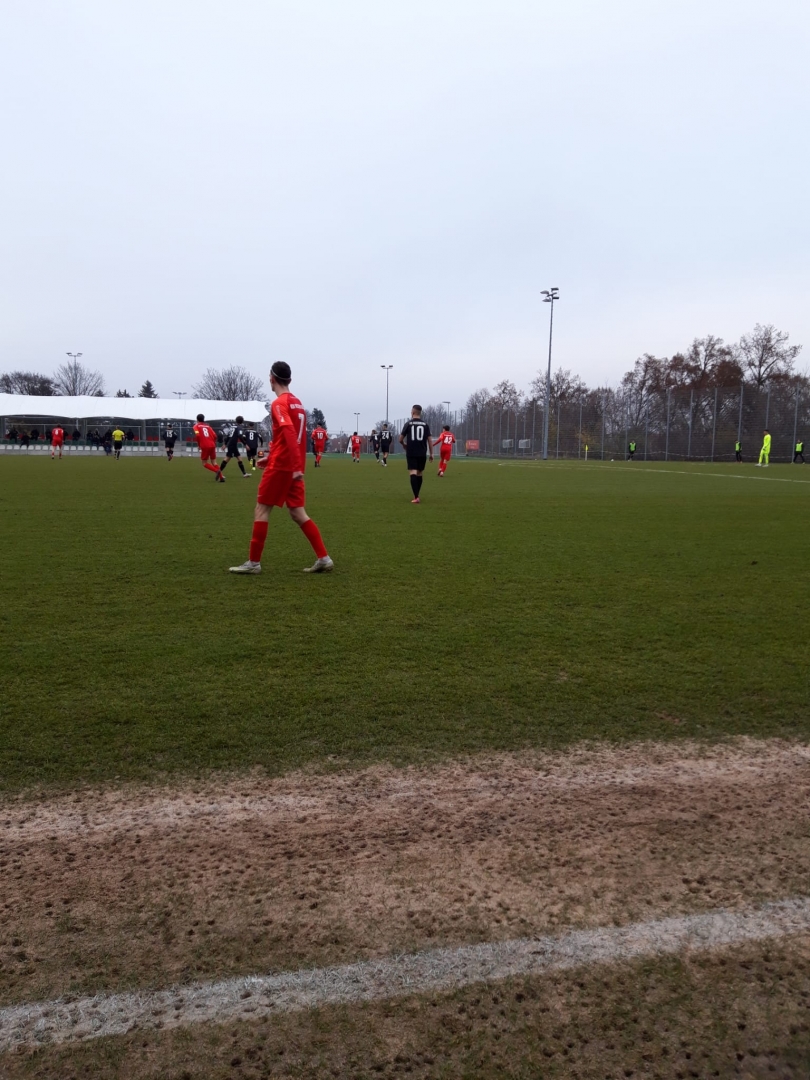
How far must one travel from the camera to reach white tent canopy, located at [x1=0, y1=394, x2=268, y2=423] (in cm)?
7031

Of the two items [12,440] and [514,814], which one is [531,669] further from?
[12,440]

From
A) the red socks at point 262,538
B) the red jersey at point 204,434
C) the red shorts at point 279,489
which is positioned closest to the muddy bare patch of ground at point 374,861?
the red shorts at point 279,489

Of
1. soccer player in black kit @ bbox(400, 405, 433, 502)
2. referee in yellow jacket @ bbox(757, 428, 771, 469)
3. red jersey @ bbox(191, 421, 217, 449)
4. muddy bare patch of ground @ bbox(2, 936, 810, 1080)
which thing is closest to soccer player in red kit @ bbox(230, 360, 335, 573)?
muddy bare patch of ground @ bbox(2, 936, 810, 1080)

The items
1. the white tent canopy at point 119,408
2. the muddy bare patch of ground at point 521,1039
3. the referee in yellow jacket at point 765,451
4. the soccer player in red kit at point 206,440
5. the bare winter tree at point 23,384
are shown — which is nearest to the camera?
the muddy bare patch of ground at point 521,1039

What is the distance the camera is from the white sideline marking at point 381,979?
1.96 m

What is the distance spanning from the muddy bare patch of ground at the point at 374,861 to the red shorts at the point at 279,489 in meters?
4.42

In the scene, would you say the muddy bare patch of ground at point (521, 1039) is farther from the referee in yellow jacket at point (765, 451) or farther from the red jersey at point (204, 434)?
the referee in yellow jacket at point (765, 451)

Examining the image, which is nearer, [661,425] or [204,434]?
[204,434]

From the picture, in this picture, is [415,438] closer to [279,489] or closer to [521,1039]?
[279,489]

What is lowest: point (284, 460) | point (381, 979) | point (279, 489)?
point (381, 979)

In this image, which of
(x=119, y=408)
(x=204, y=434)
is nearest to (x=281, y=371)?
(x=204, y=434)

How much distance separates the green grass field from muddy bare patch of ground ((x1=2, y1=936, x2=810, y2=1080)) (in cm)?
154

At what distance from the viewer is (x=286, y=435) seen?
24.0 ft

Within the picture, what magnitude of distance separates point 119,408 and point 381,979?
75.8 metres
